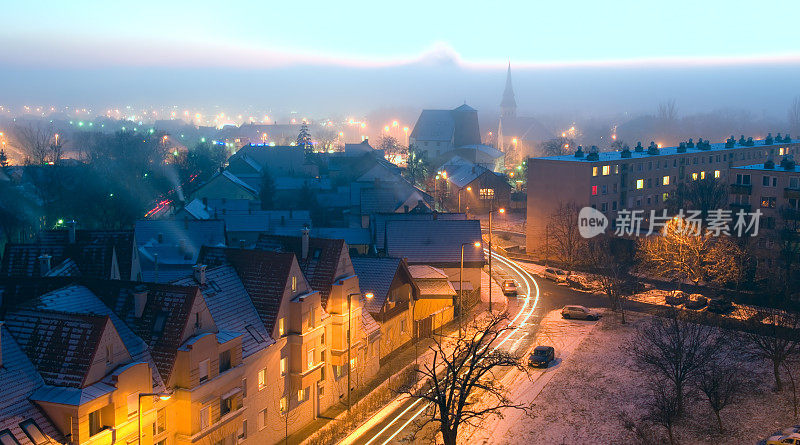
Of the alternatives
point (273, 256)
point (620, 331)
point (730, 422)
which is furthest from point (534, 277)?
point (273, 256)

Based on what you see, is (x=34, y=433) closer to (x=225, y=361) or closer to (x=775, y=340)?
(x=225, y=361)

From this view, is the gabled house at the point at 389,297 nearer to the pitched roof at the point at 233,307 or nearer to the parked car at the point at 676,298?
the pitched roof at the point at 233,307

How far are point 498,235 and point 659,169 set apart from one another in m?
18.1

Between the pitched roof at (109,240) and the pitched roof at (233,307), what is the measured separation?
19.0ft

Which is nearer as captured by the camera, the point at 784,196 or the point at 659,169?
the point at 784,196

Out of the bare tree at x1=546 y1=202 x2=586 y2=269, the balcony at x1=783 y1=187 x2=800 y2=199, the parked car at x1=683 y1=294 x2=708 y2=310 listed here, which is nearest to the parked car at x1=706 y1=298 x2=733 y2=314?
the parked car at x1=683 y1=294 x2=708 y2=310

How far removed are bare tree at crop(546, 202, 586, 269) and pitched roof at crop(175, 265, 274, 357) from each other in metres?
36.0

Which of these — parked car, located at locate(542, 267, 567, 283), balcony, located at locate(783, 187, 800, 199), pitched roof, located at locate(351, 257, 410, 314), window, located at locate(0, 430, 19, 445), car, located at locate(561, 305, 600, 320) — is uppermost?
balcony, located at locate(783, 187, 800, 199)

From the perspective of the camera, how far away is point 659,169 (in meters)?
70.1

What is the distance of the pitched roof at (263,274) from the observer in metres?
26.5

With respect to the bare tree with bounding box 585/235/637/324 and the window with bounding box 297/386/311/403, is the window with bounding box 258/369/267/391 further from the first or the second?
the bare tree with bounding box 585/235/637/324

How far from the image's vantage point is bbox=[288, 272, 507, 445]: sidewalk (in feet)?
89.6

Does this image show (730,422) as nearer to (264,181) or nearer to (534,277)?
(534,277)

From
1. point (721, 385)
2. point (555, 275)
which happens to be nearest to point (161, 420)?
point (721, 385)
